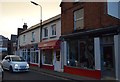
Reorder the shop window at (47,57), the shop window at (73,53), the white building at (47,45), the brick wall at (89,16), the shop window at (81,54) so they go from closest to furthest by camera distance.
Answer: the brick wall at (89,16) → the shop window at (81,54) → the shop window at (73,53) → the white building at (47,45) → the shop window at (47,57)

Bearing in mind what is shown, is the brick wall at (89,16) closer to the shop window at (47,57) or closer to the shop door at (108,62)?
the shop door at (108,62)

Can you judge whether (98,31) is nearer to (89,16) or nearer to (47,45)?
(89,16)

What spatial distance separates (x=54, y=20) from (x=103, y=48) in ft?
32.5

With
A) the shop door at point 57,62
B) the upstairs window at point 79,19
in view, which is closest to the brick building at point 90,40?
the upstairs window at point 79,19

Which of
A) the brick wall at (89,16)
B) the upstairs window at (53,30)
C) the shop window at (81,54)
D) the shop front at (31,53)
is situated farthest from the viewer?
the shop front at (31,53)

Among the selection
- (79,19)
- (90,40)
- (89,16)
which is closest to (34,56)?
(79,19)

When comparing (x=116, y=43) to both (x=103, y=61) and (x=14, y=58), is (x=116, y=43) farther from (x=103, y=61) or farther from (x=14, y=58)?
(x=14, y=58)

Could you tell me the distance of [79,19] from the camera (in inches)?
796

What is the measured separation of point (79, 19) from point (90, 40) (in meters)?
2.85

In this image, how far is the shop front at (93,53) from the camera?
15578 mm

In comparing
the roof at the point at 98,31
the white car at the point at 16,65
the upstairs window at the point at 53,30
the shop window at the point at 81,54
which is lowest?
the white car at the point at 16,65

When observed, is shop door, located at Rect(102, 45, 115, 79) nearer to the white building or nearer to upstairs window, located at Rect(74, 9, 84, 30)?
upstairs window, located at Rect(74, 9, 84, 30)

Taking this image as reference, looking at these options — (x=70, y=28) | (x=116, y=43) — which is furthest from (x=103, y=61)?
(x=70, y=28)

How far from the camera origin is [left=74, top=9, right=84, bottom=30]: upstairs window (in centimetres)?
1978
